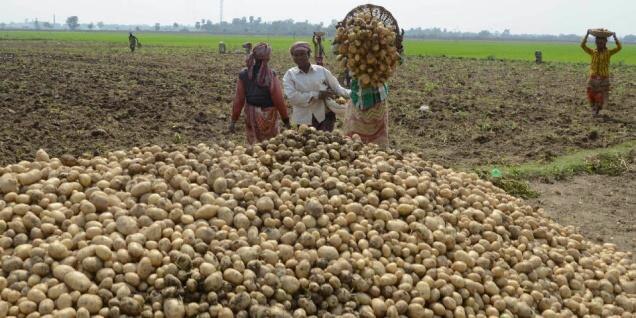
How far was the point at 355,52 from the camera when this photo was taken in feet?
20.7

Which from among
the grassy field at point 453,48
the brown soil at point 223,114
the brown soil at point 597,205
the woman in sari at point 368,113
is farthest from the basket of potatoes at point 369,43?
the grassy field at point 453,48

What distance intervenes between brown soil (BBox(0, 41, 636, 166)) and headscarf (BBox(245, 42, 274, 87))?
2.05m

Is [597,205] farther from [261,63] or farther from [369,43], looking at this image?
[261,63]

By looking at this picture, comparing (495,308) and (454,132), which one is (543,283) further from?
(454,132)

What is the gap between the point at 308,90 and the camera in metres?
6.83

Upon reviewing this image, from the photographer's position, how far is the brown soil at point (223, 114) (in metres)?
9.94

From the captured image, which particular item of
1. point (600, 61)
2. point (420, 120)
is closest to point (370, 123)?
point (420, 120)

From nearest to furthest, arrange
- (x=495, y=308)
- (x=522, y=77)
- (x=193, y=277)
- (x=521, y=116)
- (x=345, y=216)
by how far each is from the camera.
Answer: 1. (x=193, y=277)
2. (x=495, y=308)
3. (x=345, y=216)
4. (x=521, y=116)
5. (x=522, y=77)

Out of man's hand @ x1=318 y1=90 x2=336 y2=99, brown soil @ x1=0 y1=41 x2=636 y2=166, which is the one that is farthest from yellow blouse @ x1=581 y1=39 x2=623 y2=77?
man's hand @ x1=318 y1=90 x2=336 y2=99

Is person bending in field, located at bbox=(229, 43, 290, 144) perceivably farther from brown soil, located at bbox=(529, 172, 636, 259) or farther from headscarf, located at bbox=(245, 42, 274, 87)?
brown soil, located at bbox=(529, 172, 636, 259)

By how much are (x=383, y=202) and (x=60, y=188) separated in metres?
2.10

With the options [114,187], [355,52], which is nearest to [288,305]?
[114,187]

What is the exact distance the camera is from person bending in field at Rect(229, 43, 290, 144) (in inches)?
256

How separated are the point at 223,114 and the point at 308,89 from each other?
6.25 metres
